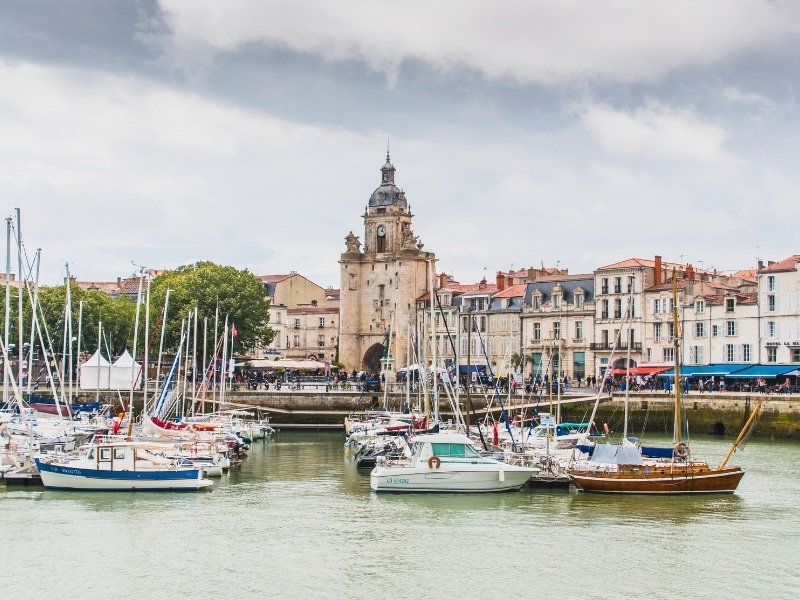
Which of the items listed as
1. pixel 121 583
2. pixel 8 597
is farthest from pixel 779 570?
pixel 8 597

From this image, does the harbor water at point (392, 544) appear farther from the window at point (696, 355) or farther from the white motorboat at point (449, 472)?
the window at point (696, 355)

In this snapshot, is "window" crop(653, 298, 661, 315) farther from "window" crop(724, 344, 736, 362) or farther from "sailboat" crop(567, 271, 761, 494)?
"sailboat" crop(567, 271, 761, 494)

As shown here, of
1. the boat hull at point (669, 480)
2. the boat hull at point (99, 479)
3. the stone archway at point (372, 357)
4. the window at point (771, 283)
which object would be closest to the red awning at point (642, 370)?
the window at point (771, 283)

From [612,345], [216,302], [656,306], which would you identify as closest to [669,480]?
[656,306]

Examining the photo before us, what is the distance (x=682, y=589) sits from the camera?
89.6 feet

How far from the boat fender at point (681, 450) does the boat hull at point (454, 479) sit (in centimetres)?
490

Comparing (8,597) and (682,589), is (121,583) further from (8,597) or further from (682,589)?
(682,589)

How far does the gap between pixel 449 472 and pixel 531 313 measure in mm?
53725

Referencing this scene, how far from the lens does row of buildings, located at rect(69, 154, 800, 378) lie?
76062mm

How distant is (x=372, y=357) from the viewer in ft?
336

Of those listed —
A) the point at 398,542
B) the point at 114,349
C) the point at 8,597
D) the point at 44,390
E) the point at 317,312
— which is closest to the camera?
the point at 8,597

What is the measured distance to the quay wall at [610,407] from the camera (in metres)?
63.3

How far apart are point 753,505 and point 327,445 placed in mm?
28290

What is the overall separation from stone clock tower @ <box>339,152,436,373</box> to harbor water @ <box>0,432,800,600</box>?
190 ft
